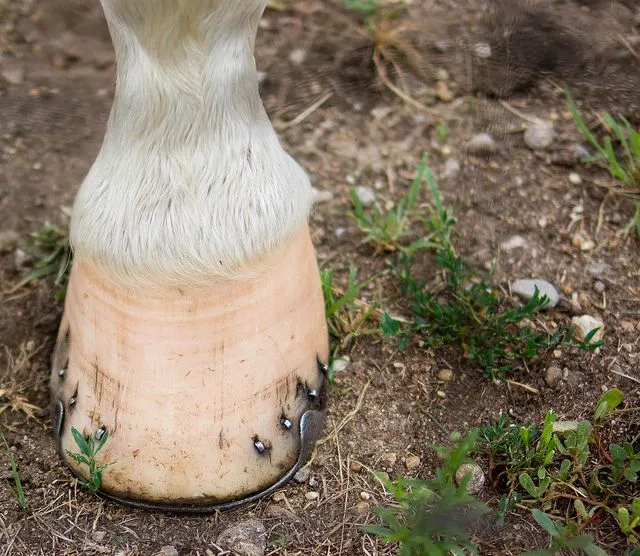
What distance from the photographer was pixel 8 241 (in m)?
2.03

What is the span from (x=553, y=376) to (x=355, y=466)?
423 mm

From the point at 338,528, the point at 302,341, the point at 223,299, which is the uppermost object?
the point at 223,299

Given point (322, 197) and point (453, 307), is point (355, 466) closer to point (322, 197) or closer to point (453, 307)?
point (453, 307)

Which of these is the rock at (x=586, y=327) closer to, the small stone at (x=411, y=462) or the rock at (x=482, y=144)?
the small stone at (x=411, y=462)

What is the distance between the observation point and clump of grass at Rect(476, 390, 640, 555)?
58.7 inches

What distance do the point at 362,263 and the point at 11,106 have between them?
1.07 meters

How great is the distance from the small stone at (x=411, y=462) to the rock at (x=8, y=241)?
1.02 m

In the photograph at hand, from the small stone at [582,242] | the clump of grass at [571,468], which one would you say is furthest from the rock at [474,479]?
the small stone at [582,242]

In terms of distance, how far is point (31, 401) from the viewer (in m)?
1.71

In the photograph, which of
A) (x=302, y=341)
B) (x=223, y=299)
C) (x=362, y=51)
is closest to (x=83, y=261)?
(x=223, y=299)

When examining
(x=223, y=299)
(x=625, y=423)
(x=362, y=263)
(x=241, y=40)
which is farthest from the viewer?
(x=362, y=263)

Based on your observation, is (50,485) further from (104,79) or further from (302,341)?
(104,79)

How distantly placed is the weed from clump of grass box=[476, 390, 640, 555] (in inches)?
13.5

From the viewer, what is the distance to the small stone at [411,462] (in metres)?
1.62
